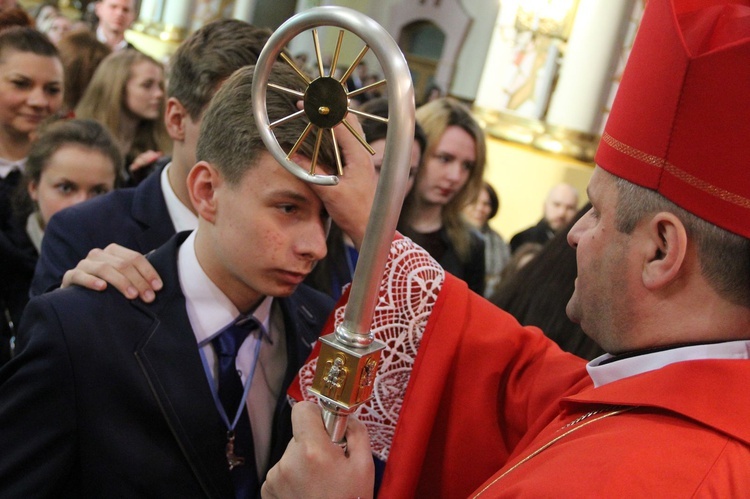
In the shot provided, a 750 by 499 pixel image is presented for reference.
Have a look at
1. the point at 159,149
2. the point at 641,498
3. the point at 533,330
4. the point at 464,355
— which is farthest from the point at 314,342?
the point at 159,149

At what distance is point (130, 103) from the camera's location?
421cm

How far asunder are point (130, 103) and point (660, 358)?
11.4 ft

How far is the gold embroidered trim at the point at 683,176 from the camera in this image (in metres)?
1.22

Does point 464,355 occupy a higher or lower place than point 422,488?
higher

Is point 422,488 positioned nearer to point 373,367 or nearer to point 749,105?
point 373,367

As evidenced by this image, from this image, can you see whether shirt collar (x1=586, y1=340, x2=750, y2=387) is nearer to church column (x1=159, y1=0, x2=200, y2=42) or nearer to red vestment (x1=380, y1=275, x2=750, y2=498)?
red vestment (x1=380, y1=275, x2=750, y2=498)

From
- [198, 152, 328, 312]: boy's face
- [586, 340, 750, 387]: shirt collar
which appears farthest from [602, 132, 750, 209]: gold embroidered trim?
[198, 152, 328, 312]: boy's face

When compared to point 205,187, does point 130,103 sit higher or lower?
lower

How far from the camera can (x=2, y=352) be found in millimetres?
2602

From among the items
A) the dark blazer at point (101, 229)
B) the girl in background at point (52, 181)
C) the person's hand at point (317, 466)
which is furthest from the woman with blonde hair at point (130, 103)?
the person's hand at point (317, 466)

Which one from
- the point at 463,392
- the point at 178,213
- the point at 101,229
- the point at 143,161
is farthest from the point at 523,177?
the point at 463,392

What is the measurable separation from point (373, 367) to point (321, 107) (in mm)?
378

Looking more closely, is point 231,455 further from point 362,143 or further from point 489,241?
point 489,241

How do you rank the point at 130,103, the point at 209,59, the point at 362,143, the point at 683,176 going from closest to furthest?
the point at 362,143, the point at 683,176, the point at 209,59, the point at 130,103
